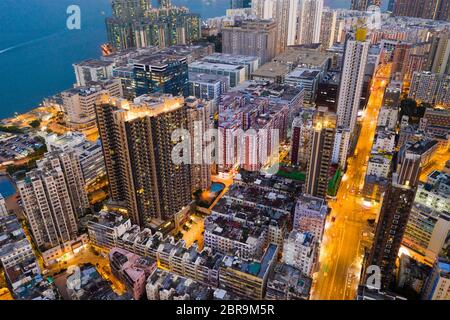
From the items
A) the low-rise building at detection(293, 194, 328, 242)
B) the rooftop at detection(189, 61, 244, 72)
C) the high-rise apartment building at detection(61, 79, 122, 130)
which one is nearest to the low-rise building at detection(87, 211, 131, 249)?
the low-rise building at detection(293, 194, 328, 242)

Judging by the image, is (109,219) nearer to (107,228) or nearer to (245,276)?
(107,228)

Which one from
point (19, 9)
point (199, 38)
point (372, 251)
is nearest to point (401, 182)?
point (372, 251)

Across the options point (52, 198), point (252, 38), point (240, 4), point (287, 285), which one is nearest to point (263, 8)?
point (252, 38)

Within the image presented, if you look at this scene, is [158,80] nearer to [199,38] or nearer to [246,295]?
[246,295]

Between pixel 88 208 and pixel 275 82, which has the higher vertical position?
pixel 275 82

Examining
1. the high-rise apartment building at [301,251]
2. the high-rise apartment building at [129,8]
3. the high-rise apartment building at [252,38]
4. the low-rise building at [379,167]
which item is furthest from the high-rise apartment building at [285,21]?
the high-rise apartment building at [301,251]

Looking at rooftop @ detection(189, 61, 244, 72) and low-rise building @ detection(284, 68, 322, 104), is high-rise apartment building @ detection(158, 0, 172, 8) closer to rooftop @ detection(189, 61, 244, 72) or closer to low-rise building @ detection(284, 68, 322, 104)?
rooftop @ detection(189, 61, 244, 72)
